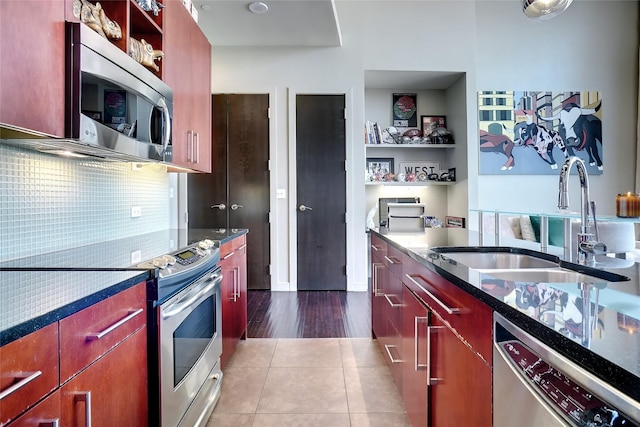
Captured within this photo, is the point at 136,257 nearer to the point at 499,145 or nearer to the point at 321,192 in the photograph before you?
the point at 321,192

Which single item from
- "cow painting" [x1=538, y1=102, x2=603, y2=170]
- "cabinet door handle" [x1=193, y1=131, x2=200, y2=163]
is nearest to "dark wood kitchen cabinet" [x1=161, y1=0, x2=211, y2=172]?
"cabinet door handle" [x1=193, y1=131, x2=200, y2=163]

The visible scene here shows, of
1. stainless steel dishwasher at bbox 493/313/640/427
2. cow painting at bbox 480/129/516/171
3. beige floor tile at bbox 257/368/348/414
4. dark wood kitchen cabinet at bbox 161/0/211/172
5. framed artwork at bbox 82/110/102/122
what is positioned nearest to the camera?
stainless steel dishwasher at bbox 493/313/640/427

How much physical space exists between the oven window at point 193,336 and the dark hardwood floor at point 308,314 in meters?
1.09

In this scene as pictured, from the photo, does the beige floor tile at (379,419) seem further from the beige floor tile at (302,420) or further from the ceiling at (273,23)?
the ceiling at (273,23)

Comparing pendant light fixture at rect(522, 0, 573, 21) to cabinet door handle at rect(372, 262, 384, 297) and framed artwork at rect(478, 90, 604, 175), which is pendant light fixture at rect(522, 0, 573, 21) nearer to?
cabinet door handle at rect(372, 262, 384, 297)

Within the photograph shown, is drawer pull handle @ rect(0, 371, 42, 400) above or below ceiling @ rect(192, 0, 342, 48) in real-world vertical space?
below

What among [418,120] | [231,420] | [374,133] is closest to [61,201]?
[231,420]

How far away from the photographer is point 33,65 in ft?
3.48

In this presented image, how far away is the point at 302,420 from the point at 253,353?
843 millimetres

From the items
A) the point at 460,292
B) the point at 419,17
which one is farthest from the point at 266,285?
the point at 419,17

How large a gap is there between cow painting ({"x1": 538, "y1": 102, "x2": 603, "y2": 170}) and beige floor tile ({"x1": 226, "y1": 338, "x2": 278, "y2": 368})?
4595 millimetres

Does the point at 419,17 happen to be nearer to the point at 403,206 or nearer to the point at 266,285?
the point at 403,206

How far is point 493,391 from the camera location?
31.0 inches

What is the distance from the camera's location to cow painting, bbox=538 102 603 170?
4.68 meters
